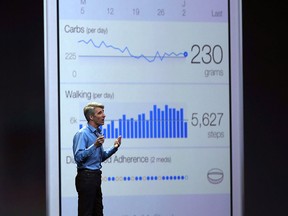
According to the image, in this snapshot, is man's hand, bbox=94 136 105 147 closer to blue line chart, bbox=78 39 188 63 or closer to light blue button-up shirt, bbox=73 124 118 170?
light blue button-up shirt, bbox=73 124 118 170

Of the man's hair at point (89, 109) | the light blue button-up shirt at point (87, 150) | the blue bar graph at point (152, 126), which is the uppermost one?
the man's hair at point (89, 109)

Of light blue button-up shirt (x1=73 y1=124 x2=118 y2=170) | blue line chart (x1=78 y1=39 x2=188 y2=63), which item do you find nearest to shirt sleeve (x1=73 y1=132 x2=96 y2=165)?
light blue button-up shirt (x1=73 y1=124 x2=118 y2=170)

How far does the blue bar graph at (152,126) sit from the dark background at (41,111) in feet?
0.30

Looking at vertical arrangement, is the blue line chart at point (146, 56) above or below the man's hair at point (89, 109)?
above

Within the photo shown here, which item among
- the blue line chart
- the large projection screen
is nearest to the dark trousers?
the large projection screen

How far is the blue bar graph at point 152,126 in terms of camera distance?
777 millimetres

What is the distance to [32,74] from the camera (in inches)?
31.1

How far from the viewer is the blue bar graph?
777 mm

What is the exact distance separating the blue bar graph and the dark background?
93 mm

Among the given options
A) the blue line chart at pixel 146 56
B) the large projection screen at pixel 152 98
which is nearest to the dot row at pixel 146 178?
the large projection screen at pixel 152 98

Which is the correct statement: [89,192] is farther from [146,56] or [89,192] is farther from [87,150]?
[146,56]

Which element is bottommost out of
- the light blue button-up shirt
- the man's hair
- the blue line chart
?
the light blue button-up shirt

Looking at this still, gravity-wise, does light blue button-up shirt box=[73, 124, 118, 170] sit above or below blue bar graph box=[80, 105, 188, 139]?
below

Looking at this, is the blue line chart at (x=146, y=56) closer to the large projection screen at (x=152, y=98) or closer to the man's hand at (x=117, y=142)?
the large projection screen at (x=152, y=98)
